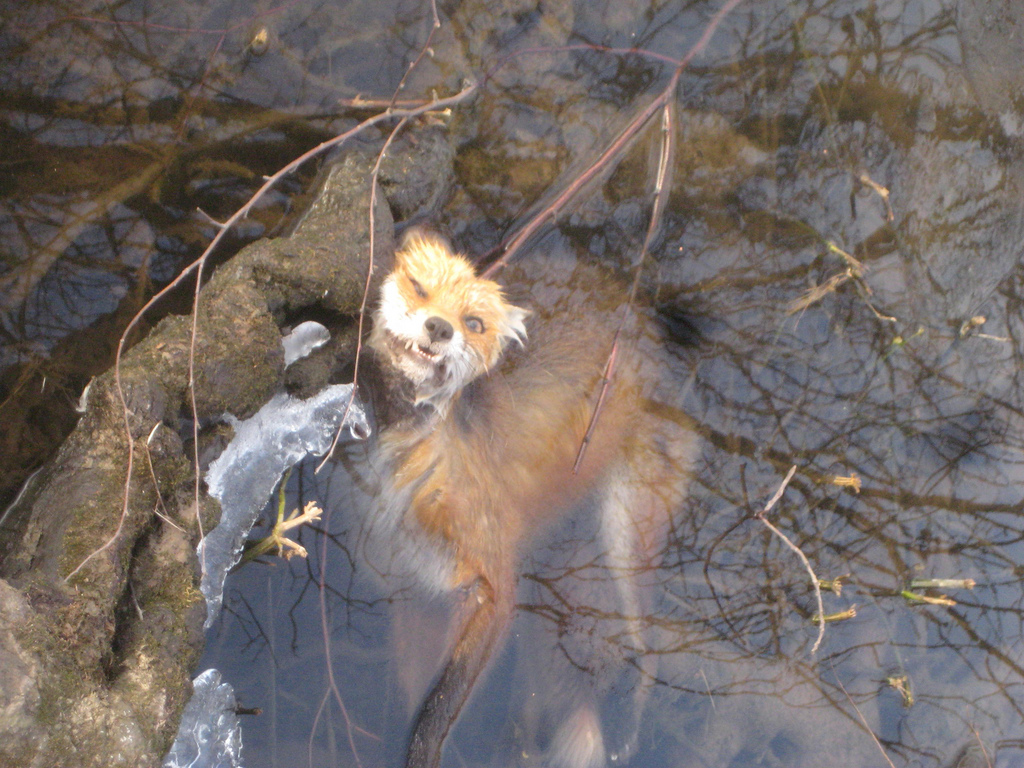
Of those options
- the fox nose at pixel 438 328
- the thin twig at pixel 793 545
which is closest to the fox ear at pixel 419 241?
the fox nose at pixel 438 328

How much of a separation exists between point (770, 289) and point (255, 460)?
280 centimetres

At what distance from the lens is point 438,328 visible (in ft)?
10.5

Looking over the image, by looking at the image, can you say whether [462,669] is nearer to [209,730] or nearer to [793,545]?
[209,730]

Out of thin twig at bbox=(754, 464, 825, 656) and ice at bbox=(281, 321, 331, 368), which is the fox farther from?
thin twig at bbox=(754, 464, 825, 656)

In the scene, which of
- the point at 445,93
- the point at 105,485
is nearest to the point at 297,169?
the point at 445,93

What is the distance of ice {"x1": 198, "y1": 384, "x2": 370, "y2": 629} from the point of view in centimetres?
311

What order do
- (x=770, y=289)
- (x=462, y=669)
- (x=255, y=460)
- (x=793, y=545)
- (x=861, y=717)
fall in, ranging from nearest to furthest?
(x=255, y=460), (x=462, y=669), (x=793, y=545), (x=861, y=717), (x=770, y=289)

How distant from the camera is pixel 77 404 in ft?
10.3

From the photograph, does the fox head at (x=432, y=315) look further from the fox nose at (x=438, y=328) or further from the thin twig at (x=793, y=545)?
the thin twig at (x=793, y=545)

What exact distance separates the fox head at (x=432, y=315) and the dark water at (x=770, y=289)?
0.37 metres

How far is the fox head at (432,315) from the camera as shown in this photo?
Answer: 10.8 ft

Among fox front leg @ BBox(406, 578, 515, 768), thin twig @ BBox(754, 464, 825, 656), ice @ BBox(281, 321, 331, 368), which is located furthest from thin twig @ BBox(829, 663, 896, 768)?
ice @ BBox(281, 321, 331, 368)

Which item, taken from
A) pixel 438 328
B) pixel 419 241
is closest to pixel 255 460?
pixel 438 328

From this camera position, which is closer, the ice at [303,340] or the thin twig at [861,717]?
the ice at [303,340]
